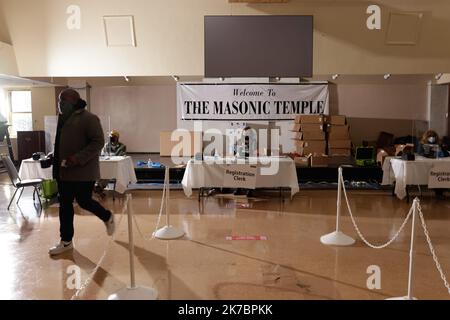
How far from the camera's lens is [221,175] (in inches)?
227

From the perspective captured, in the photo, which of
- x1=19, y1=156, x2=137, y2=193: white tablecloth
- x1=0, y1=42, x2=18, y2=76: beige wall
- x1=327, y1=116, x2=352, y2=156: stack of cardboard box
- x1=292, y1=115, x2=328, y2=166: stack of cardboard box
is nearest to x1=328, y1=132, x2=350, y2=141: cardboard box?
x1=327, y1=116, x2=352, y2=156: stack of cardboard box

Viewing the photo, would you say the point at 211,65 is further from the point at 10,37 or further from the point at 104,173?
the point at 10,37

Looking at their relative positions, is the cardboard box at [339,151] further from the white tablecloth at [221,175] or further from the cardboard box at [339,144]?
the white tablecloth at [221,175]

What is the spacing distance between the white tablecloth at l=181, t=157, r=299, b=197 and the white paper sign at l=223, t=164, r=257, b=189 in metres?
0.07

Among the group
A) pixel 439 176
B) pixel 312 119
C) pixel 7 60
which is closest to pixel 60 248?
pixel 7 60

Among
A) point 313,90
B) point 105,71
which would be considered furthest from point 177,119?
point 105,71

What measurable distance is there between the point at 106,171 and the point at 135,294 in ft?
11.4

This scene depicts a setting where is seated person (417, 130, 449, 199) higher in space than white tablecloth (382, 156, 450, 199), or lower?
higher

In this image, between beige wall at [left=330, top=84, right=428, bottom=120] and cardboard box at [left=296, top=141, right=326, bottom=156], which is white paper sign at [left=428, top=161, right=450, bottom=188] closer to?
cardboard box at [left=296, top=141, right=326, bottom=156]

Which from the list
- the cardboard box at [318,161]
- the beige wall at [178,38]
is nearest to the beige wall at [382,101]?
the cardboard box at [318,161]

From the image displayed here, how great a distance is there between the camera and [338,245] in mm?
3854

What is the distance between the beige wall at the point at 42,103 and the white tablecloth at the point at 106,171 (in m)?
5.25

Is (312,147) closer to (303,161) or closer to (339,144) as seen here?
(339,144)

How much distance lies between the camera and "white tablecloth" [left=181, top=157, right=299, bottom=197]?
18.9ft
